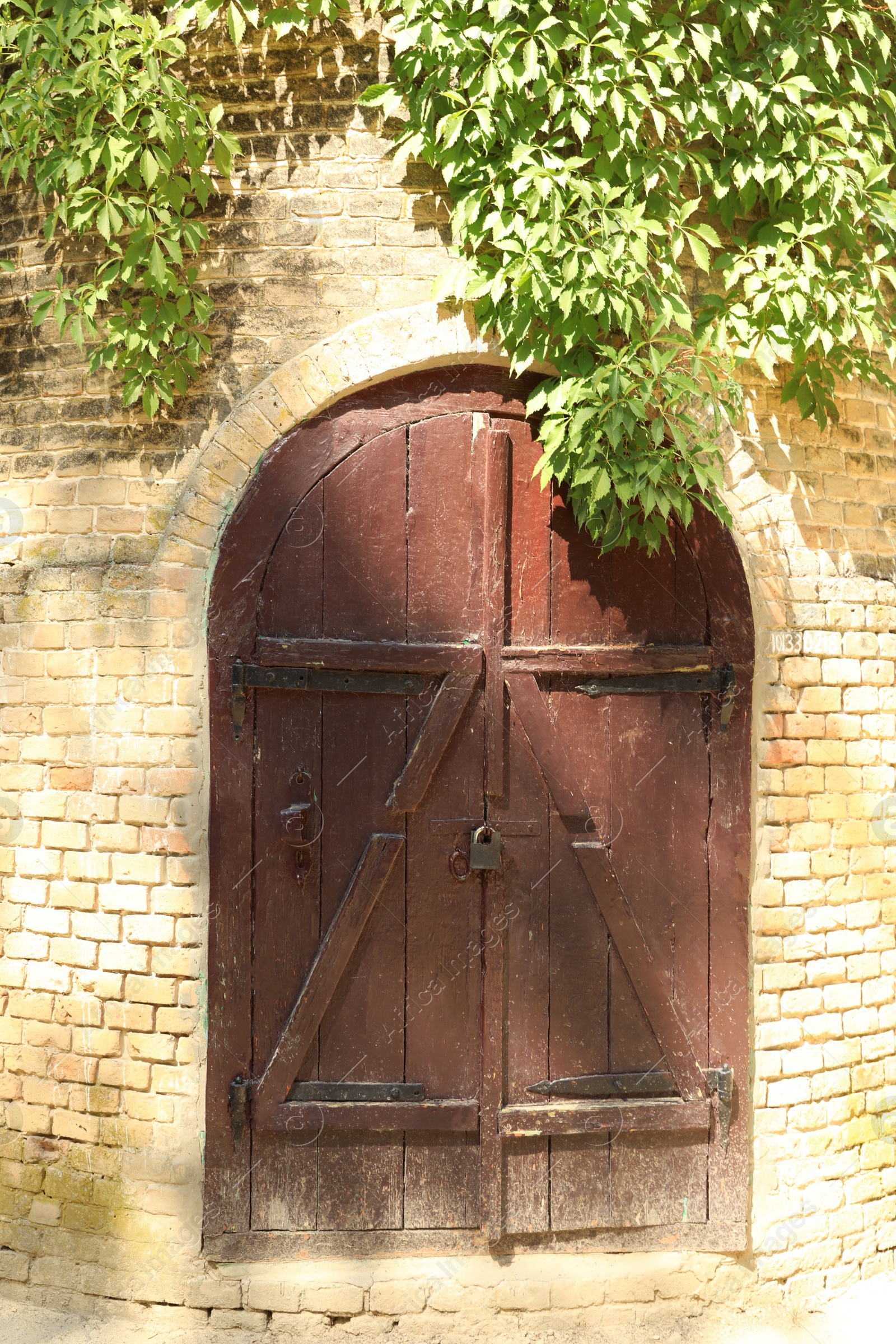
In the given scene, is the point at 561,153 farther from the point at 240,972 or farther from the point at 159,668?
the point at 240,972

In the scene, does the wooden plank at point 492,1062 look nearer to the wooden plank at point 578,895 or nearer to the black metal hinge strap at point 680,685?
the wooden plank at point 578,895

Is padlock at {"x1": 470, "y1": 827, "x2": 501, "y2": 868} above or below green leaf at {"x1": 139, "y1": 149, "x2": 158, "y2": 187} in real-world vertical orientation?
below

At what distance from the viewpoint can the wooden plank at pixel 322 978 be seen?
3039 mm

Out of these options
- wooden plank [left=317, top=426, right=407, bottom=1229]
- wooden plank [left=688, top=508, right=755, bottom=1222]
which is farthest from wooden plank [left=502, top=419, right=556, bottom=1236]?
wooden plank [left=688, top=508, right=755, bottom=1222]

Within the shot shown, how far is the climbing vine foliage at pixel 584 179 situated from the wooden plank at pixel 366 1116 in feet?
6.07

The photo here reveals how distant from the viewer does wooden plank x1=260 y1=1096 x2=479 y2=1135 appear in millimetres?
3039

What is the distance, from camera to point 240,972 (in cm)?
306

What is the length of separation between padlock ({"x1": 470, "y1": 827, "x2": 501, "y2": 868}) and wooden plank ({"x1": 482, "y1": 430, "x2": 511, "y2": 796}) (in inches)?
5.0

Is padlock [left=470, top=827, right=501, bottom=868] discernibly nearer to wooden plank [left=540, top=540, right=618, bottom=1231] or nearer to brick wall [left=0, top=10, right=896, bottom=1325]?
wooden plank [left=540, top=540, right=618, bottom=1231]

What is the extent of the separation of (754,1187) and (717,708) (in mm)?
1548

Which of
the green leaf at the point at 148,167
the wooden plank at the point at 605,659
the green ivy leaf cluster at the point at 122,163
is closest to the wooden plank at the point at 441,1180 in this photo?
the wooden plank at the point at 605,659

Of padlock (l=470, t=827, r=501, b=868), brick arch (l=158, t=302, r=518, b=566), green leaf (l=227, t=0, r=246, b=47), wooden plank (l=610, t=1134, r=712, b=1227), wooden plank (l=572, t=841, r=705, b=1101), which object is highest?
green leaf (l=227, t=0, r=246, b=47)

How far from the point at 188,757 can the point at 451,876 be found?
2.96ft

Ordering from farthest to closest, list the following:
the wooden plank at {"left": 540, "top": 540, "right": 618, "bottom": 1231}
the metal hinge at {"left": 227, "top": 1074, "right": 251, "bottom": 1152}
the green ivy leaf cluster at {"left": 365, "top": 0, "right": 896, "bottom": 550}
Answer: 1. the wooden plank at {"left": 540, "top": 540, "right": 618, "bottom": 1231}
2. the metal hinge at {"left": 227, "top": 1074, "right": 251, "bottom": 1152}
3. the green ivy leaf cluster at {"left": 365, "top": 0, "right": 896, "bottom": 550}
